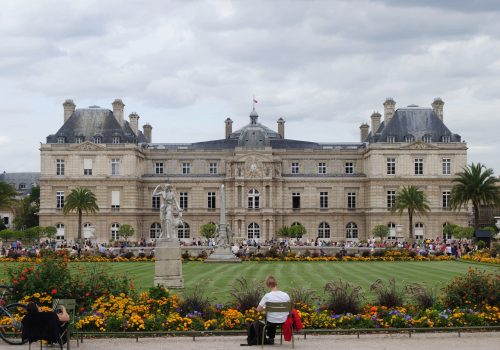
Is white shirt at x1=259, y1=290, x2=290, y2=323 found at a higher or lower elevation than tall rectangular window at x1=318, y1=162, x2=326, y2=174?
lower

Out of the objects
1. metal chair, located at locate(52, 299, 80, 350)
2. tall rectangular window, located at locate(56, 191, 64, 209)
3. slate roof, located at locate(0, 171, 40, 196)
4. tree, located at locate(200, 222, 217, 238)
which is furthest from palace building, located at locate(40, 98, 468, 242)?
metal chair, located at locate(52, 299, 80, 350)

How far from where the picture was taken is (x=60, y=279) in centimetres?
2130

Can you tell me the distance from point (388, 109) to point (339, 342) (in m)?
77.7

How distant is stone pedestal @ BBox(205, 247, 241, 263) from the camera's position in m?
53.1

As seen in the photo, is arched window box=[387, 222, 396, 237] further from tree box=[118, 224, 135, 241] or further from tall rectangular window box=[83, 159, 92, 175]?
tall rectangular window box=[83, 159, 92, 175]

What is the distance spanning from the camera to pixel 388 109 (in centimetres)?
9425

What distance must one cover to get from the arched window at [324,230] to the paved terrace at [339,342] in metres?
75.7

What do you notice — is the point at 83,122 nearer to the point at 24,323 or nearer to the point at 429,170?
the point at 429,170

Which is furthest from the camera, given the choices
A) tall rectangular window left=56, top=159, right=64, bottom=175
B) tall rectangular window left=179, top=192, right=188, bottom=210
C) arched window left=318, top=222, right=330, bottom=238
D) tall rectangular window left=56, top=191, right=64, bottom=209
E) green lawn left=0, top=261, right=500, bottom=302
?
tall rectangular window left=179, top=192, right=188, bottom=210

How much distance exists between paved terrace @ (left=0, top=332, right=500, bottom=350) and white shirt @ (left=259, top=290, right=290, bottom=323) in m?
0.67

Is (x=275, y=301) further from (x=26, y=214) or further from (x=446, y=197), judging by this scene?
(x=26, y=214)

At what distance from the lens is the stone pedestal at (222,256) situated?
53.1 metres

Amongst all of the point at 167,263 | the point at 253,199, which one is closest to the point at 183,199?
the point at 253,199

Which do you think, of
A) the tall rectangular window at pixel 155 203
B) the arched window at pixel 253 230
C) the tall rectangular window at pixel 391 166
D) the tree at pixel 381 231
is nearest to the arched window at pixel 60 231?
the tall rectangular window at pixel 155 203
